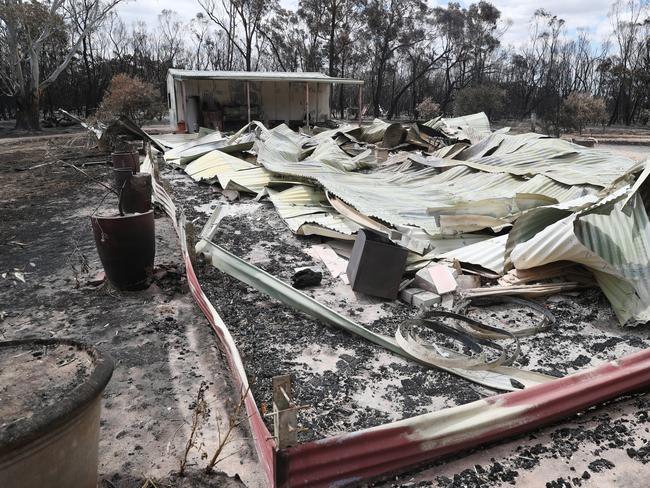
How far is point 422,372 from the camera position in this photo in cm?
301

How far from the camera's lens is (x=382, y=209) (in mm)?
5836

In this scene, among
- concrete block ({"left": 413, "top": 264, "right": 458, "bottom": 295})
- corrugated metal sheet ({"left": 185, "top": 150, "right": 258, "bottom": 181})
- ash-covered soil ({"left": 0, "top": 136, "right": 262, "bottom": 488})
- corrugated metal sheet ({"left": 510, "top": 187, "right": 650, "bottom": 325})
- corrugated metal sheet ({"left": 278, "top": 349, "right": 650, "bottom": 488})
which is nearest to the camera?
corrugated metal sheet ({"left": 278, "top": 349, "right": 650, "bottom": 488})

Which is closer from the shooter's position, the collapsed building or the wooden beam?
the wooden beam

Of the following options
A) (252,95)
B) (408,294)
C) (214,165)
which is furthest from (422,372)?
(252,95)

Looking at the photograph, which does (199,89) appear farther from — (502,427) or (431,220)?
(502,427)

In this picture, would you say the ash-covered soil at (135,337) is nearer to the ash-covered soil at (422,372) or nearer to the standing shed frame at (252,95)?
the ash-covered soil at (422,372)

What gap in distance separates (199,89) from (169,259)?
56.7 ft

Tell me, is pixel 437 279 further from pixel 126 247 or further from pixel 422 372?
pixel 126 247

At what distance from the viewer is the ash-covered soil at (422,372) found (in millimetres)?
2225

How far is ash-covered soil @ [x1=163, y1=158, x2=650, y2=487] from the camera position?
222cm

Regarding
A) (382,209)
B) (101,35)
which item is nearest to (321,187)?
(382,209)

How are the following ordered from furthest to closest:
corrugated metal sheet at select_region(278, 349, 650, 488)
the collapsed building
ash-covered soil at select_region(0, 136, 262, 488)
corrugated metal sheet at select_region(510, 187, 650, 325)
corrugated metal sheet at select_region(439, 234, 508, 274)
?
corrugated metal sheet at select_region(439, 234, 508, 274) → corrugated metal sheet at select_region(510, 187, 650, 325) → ash-covered soil at select_region(0, 136, 262, 488) → the collapsed building → corrugated metal sheet at select_region(278, 349, 650, 488)

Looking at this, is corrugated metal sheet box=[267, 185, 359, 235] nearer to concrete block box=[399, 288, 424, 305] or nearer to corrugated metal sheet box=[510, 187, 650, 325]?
concrete block box=[399, 288, 424, 305]

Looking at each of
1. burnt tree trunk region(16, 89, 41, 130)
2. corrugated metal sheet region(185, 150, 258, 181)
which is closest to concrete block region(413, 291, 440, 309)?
corrugated metal sheet region(185, 150, 258, 181)
